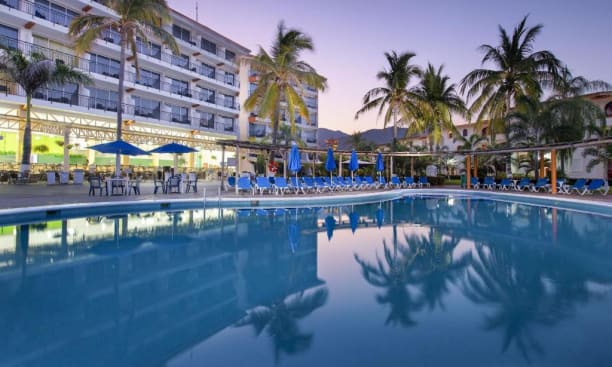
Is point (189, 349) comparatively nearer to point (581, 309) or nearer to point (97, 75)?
point (581, 309)

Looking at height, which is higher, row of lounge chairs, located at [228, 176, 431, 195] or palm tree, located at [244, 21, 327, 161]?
palm tree, located at [244, 21, 327, 161]

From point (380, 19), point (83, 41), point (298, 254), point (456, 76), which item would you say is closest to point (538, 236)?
point (298, 254)

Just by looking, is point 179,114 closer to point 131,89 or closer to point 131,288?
point 131,89

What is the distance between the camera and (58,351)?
2.88 meters

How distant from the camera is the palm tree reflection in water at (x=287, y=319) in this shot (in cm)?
308

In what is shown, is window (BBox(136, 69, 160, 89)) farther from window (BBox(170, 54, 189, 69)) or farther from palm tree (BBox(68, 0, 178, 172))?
palm tree (BBox(68, 0, 178, 172))

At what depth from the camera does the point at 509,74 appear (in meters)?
20.2

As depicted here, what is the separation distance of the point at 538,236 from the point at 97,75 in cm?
2498

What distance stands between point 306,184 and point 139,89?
15.4 m

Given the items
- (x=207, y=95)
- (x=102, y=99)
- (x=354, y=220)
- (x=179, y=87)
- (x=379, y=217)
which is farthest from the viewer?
(x=207, y=95)

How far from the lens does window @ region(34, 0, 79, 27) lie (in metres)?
20.5

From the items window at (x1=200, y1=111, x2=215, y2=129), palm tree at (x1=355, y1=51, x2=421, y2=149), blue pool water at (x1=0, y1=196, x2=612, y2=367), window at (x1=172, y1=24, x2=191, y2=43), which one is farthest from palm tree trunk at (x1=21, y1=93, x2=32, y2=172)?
palm tree at (x1=355, y1=51, x2=421, y2=149)

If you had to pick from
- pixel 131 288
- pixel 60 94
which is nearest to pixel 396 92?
pixel 60 94

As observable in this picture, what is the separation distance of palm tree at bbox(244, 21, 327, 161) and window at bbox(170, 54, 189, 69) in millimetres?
12452
